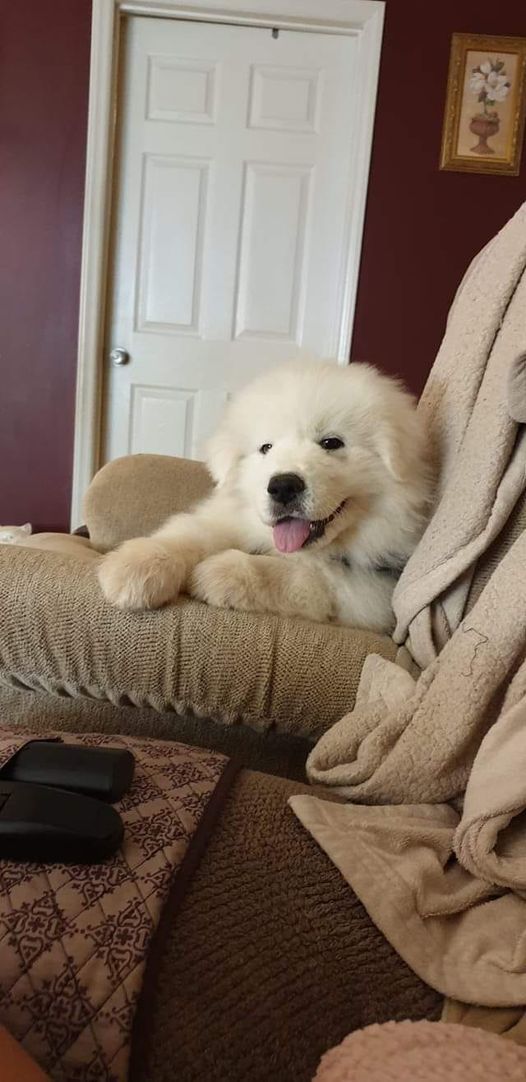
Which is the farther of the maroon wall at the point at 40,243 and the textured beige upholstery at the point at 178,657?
the maroon wall at the point at 40,243

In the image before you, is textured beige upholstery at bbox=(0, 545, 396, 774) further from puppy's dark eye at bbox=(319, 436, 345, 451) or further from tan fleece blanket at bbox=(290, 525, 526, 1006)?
puppy's dark eye at bbox=(319, 436, 345, 451)

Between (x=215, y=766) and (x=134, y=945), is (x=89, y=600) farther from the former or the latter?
(x=134, y=945)

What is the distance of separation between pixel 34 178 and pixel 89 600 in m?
3.28

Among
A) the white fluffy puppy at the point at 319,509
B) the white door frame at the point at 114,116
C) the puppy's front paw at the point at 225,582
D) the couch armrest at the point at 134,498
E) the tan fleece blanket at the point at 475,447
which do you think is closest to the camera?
the tan fleece blanket at the point at 475,447

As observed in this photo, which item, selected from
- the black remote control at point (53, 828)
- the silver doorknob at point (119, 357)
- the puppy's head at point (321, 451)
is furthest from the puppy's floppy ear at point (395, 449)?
the silver doorknob at point (119, 357)

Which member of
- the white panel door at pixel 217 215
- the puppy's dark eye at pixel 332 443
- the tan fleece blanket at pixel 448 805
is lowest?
the tan fleece blanket at pixel 448 805

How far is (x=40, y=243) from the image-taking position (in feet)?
12.1

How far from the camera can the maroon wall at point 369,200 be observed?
3.50 m

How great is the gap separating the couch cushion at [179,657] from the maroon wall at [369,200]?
2922 millimetres

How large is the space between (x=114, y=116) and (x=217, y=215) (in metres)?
0.64

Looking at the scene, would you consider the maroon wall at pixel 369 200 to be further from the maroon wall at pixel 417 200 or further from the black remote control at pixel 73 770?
the black remote control at pixel 73 770

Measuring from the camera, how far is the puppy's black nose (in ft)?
4.48

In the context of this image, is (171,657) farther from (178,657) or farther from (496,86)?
(496,86)

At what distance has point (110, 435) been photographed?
388cm
